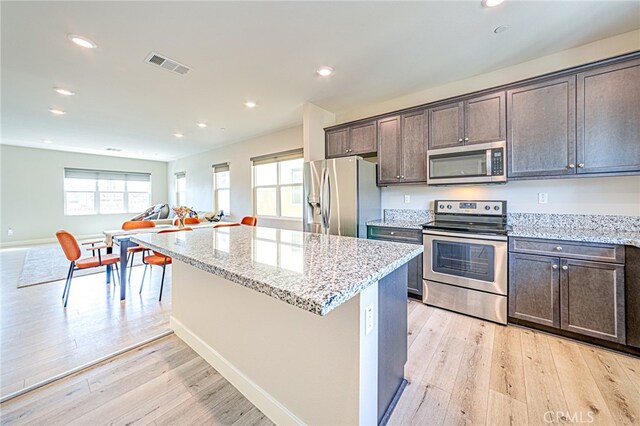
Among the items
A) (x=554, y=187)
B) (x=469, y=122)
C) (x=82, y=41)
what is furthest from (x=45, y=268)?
(x=554, y=187)

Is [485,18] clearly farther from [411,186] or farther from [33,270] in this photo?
[33,270]

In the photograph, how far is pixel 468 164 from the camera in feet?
8.93

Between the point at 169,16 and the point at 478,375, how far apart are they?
11.3ft

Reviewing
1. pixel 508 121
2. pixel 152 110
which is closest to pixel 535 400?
pixel 508 121

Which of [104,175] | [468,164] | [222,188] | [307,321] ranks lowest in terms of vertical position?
[307,321]

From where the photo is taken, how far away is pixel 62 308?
2773 millimetres

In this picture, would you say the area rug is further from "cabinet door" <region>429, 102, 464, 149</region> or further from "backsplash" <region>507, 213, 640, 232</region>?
"backsplash" <region>507, 213, 640, 232</region>

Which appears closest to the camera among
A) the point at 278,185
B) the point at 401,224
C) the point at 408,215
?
the point at 401,224

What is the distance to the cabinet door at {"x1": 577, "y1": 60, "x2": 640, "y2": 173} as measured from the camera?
1996 millimetres

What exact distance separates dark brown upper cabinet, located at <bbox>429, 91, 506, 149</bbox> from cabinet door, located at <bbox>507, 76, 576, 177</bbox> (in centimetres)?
9

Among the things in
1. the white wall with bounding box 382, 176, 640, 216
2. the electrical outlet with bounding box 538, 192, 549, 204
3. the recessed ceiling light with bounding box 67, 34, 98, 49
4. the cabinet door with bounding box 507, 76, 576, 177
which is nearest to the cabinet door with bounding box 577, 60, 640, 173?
the cabinet door with bounding box 507, 76, 576, 177

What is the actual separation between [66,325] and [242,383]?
6.91 ft

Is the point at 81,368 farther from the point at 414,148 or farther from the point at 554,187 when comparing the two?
the point at 554,187

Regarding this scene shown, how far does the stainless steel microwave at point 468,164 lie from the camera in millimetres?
2533
